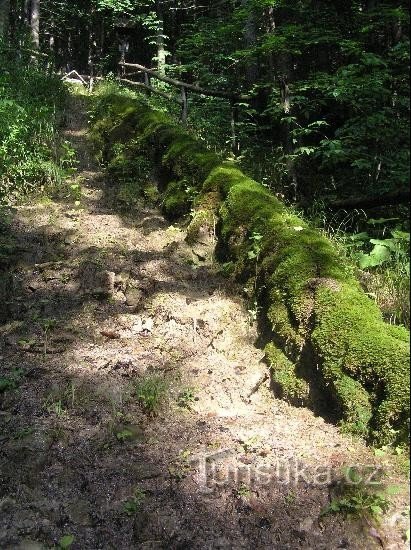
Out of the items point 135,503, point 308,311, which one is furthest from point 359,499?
point 308,311

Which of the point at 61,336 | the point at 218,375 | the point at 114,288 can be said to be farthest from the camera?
the point at 114,288

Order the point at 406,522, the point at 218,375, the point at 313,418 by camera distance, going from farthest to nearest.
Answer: the point at 218,375, the point at 313,418, the point at 406,522

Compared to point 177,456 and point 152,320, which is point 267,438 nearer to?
point 177,456

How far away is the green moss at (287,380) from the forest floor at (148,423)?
106 millimetres

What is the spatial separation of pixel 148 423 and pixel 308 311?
5.87 ft

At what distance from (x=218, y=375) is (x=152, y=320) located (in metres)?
1.21

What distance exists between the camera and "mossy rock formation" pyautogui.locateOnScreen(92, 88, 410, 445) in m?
3.69

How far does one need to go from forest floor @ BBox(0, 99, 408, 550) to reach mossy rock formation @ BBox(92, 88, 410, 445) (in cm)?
26

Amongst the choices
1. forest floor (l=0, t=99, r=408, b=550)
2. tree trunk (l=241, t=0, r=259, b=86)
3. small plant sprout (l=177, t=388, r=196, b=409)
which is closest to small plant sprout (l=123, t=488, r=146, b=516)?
forest floor (l=0, t=99, r=408, b=550)

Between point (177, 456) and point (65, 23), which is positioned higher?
point (65, 23)

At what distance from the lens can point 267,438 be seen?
4.01 metres

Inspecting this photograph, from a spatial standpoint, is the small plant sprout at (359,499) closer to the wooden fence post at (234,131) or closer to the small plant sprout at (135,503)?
the small plant sprout at (135,503)

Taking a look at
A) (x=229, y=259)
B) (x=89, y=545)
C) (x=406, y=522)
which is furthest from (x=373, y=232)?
(x=89, y=545)

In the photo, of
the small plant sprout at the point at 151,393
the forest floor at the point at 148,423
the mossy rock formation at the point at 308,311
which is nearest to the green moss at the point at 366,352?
the mossy rock formation at the point at 308,311
